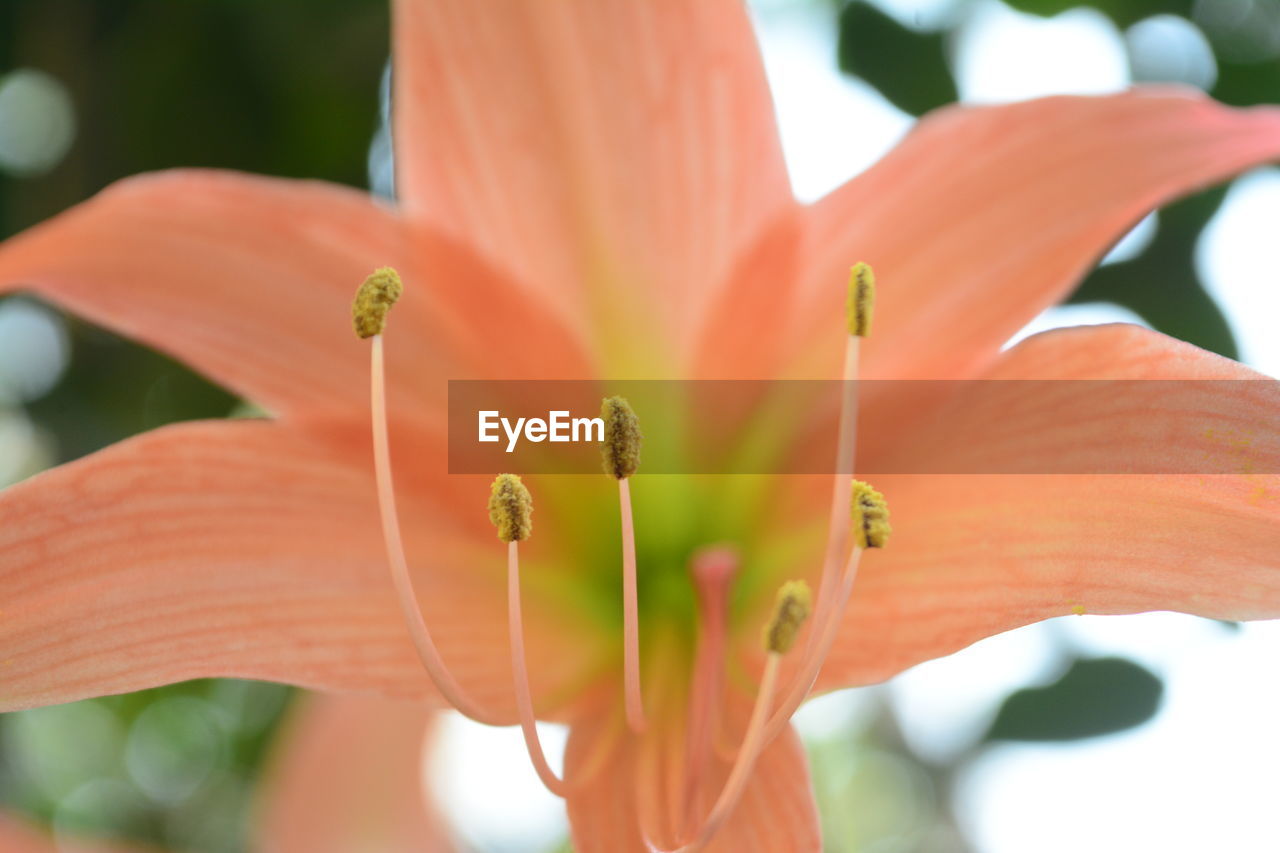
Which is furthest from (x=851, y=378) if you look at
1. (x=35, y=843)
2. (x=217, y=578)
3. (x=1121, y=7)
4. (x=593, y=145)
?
(x=35, y=843)

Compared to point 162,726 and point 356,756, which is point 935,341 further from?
point 162,726

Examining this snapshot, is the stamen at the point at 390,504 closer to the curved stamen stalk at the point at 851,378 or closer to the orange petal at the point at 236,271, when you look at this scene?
the orange petal at the point at 236,271

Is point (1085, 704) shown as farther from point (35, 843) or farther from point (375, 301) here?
point (35, 843)

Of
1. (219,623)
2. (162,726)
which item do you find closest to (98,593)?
(219,623)

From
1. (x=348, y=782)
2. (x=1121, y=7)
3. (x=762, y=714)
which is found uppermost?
(x=1121, y=7)

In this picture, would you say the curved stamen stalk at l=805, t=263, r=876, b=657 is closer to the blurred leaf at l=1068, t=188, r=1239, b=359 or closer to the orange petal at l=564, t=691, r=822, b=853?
the orange petal at l=564, t=691, r=822, b=853

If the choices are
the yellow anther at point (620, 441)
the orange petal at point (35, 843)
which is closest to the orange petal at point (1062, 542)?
the yellow anther at point (620, 441)

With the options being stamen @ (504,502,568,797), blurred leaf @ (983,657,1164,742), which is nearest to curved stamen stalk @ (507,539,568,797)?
stamen @ (504,502,568,797)
